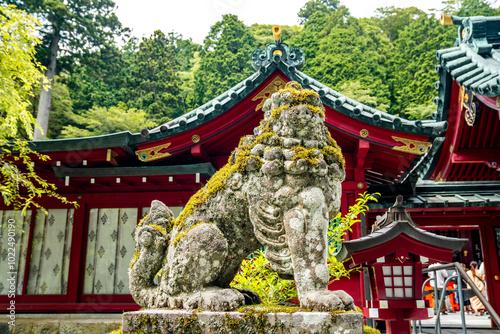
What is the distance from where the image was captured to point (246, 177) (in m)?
2.81

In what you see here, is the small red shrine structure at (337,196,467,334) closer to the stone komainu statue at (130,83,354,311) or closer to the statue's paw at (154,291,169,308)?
the stone komainu statue at (130,83,354,311)

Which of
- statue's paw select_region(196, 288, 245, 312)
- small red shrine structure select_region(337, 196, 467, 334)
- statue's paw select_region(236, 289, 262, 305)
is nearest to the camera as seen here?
statue's paw select_region(196, 288, 245, 312)

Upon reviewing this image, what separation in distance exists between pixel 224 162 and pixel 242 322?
510 centimetres

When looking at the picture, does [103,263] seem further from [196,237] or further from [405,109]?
[405,109]

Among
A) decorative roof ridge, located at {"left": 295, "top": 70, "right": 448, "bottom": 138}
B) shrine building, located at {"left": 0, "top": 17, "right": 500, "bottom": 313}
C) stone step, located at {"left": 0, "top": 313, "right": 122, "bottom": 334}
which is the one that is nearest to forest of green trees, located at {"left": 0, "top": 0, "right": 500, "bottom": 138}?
shrine building, located at {"left": 0, "top": 17, "right": 500, "bottom": 313}

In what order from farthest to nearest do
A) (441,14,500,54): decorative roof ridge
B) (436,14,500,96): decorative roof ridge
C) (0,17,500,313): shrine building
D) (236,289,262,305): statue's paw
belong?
1. (0,17,500,313): shrine building
2. (441,14,500,54): decorative roof ridge
3. (436,14,500,96): decorative roof ridge
4. (236,289,262,305): statue's paw

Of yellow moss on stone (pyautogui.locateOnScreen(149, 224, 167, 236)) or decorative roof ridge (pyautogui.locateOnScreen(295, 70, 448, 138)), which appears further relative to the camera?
decorative roof ridge (pyautogui.locateOnScreen(295, 70, 448, 138))

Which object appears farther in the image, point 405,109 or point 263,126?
point 405,109

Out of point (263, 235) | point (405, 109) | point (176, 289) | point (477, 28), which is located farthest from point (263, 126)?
point (405, 109)

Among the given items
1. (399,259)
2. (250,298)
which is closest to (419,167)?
(399,259)

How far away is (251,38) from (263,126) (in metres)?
26.3

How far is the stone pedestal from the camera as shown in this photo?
2.31m

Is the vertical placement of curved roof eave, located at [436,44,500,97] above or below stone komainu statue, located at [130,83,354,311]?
above

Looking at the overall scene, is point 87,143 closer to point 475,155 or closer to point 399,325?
point 399,325
